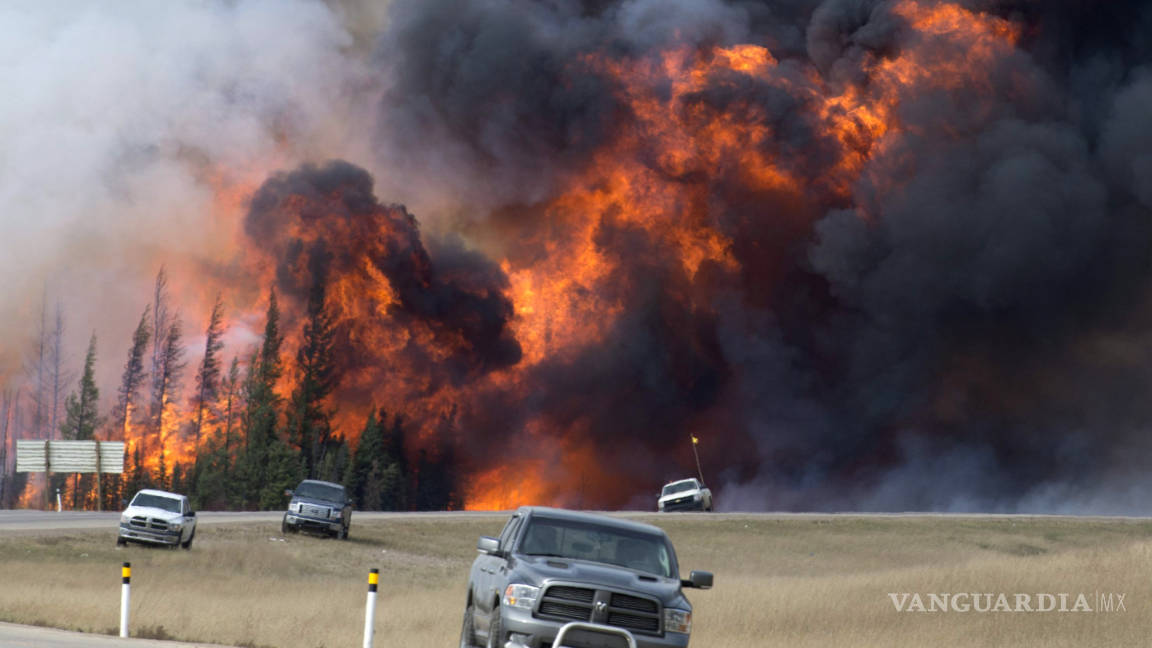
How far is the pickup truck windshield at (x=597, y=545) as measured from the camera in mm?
15031

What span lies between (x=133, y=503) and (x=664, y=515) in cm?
2859

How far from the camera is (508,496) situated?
10988cm

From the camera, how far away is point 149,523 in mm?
39656

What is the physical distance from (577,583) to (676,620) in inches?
47.1

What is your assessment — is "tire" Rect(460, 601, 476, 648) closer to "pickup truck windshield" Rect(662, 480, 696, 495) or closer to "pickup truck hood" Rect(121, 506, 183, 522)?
"pickup truck hood" Rect(121, 506, 183, 522)

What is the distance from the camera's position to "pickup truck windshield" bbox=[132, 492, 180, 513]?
40.3m

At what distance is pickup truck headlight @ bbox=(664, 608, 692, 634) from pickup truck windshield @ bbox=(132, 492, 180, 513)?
29.8m

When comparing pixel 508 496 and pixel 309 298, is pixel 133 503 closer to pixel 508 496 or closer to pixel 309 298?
pixel 508 496

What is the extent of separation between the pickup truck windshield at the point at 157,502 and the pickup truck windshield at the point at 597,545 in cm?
2802

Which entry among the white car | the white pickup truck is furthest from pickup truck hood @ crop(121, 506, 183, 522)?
the white pickup truck

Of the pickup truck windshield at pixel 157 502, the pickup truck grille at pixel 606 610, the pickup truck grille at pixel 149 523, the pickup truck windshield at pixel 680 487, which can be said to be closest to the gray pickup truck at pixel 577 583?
the pickup truck grille at pixel 606 610

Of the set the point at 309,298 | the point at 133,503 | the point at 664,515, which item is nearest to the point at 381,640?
the point at 133,503
